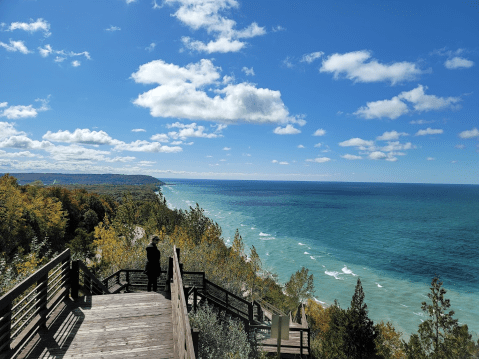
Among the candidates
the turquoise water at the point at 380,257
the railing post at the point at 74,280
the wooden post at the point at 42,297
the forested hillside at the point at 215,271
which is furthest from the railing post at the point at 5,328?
the turquoise water at the point at 380,257

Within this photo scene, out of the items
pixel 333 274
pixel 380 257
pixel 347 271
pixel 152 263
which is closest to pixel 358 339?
pixel 152 263

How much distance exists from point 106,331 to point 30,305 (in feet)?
6.04

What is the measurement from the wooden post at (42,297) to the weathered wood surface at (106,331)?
0.21 metres

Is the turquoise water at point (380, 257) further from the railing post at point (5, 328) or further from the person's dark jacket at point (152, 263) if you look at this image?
the railing post at point (5, 328)

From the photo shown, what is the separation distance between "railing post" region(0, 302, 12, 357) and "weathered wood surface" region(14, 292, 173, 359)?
1.32ft

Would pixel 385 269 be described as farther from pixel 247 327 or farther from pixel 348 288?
pixel 247 327

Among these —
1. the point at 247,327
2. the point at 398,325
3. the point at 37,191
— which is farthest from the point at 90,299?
the point at 37,191

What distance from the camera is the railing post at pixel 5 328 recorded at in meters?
4.33

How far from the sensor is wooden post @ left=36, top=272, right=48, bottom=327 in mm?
5746

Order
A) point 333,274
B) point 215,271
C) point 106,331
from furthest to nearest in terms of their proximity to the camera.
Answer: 1. point 333,274
2. point 215,271
3. point 106,331

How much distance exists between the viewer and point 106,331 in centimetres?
566

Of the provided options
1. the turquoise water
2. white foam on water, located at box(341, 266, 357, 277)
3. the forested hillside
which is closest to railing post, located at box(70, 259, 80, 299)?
the forested hillside

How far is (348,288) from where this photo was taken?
44812mm

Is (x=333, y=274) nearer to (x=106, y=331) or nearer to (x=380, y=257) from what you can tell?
(x=380, y=257)
